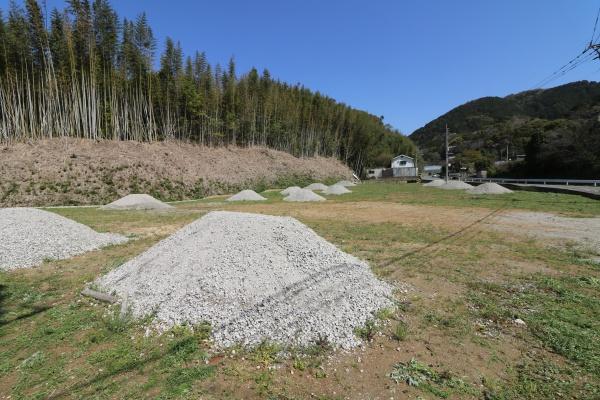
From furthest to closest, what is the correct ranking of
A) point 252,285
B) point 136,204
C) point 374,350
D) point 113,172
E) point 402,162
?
point 402,162 < point 113,172 < point 136,204 < point 252,285 < point 374,350

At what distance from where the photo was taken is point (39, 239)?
24.6 feet

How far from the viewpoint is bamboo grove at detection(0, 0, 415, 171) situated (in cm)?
2106

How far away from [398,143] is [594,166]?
45.0 m

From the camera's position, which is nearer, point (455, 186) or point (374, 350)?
point (374, 350)

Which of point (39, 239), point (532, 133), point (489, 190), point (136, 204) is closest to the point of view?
point (39, 239)

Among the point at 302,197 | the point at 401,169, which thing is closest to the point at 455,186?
the point at 302,197

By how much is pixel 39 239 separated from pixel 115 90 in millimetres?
21608

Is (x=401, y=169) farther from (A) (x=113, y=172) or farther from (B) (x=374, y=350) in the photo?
(B) (x=374, y=350)

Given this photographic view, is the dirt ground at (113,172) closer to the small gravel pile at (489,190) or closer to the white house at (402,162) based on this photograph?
the small gravel pile at (489,190)

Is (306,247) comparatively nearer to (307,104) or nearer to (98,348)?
(98,348)

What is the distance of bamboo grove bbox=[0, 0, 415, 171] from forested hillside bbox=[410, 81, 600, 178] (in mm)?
30449

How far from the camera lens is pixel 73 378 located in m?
2.90

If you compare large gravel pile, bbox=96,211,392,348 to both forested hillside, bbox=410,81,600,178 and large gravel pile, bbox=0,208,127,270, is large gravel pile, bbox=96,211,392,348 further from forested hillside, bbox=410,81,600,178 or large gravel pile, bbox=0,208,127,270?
forested hillside, bbox=410,81,600,178

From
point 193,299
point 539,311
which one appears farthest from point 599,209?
point 193,299
